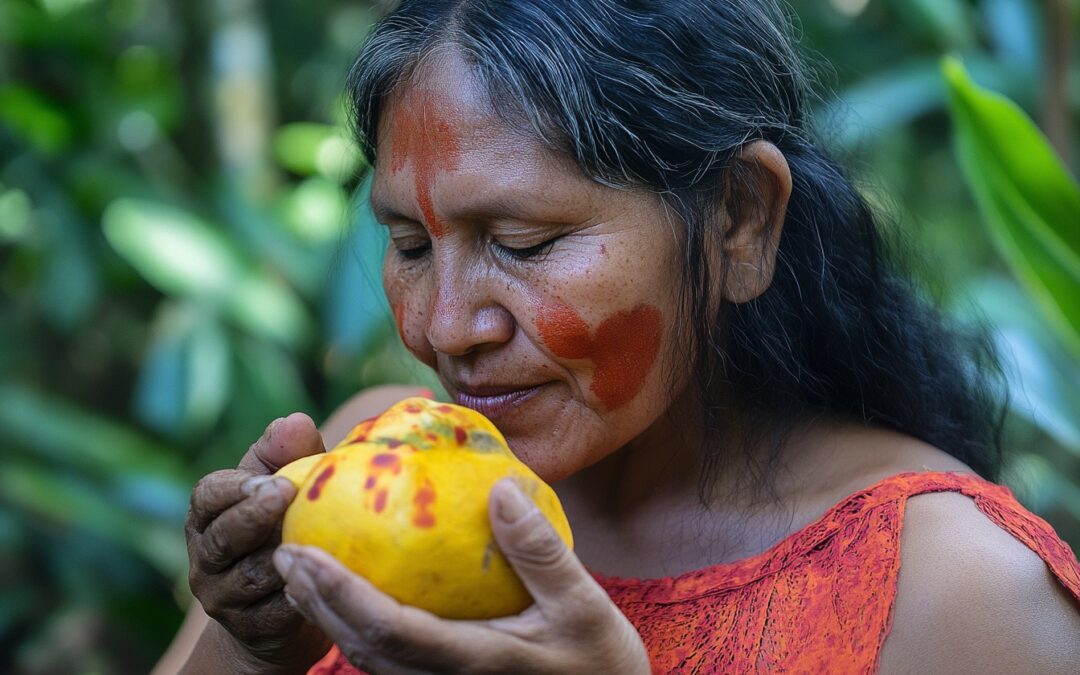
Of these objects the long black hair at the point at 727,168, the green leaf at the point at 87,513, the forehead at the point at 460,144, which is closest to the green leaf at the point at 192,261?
the green leaf at the point at 87,513

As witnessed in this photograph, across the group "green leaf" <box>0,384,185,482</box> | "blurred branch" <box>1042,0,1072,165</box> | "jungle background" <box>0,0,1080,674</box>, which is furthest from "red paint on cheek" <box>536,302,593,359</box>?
"green leaf" <box>0,384,185,482</box>

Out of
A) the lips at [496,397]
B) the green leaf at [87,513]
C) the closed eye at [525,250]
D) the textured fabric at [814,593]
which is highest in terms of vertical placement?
the closed eye at [525,250]

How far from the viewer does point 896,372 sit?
1688 mm

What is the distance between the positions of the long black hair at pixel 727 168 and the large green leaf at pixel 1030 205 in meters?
0.23

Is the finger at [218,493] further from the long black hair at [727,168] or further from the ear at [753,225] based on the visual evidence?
the ear at [753,225]

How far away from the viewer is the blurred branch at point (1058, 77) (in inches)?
110

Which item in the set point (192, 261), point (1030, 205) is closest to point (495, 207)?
point (1030, 205)

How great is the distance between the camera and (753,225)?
1561 millimetres

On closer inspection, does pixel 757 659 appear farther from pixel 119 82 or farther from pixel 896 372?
pixel 119 82

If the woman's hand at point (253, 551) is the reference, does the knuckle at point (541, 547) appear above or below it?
above

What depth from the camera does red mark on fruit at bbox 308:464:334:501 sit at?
3.55 ft

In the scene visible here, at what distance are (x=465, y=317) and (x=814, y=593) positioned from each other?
544mm

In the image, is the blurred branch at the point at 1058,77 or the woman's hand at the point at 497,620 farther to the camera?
A: the blurred branch at the point at 1058,77

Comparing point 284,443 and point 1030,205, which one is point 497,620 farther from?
point 1030,205
